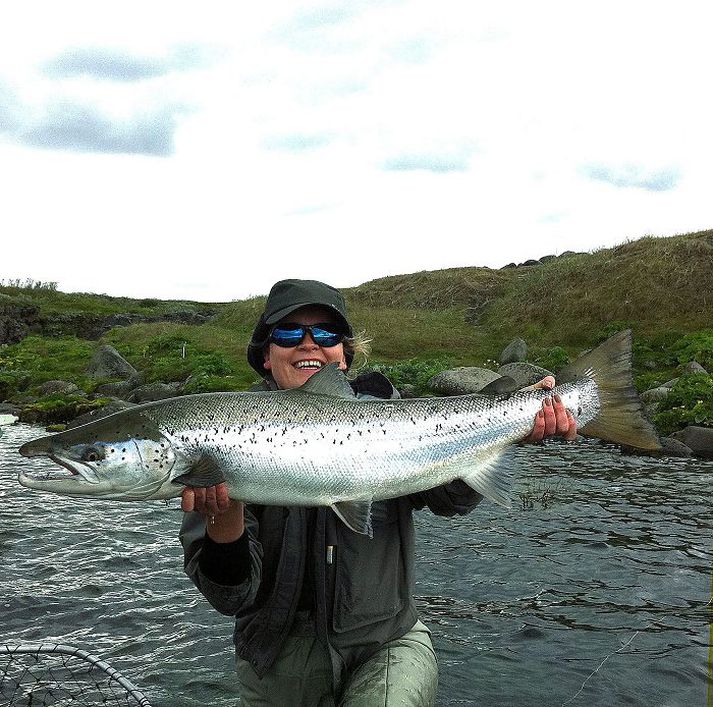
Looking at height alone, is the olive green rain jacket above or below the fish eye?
below

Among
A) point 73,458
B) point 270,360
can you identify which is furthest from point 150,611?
point 73,458

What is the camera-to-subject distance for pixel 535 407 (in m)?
4.29

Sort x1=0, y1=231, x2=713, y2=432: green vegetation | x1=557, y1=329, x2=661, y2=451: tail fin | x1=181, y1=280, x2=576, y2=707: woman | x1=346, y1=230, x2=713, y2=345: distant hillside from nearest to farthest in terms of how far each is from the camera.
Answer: x1=181, y1=280, x2=576, y2=707: woman
x1=557, y1=329, x2=661, y2=451: tail fin
x1=0, y1=231, x2=713, y2=432: green vegetation
x1=346, y1=230, x2=713, y2=345: distant hillside

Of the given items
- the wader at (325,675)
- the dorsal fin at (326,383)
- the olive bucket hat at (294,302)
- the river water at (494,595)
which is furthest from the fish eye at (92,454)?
the river water at (494,595)

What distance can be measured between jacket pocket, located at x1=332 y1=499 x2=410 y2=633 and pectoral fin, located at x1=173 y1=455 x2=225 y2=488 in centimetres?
89

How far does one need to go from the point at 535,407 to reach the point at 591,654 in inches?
140

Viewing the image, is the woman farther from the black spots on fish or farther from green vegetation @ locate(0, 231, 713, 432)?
green vegetation @ locate(0, 231, 713, 432)

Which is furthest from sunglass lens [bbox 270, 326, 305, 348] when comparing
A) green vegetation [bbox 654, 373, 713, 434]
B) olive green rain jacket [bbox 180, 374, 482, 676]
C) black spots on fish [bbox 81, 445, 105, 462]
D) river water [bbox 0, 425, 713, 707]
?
green vegetation [bbox 654, 373, 713, 434]

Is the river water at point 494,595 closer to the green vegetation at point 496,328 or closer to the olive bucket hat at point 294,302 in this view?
the olive bucket hat at point 294,302

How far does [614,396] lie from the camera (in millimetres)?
4258

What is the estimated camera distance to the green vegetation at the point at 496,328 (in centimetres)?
2300

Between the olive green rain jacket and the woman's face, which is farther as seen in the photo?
the woman's face

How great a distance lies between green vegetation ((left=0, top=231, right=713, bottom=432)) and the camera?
906 inches

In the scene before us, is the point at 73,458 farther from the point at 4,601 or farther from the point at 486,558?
the point at 486,558
